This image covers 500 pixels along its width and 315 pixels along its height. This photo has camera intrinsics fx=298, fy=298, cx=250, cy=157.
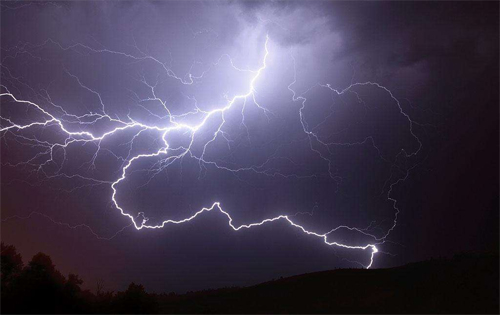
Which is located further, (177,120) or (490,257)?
(177,120)

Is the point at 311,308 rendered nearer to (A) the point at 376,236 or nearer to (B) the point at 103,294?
(A) the point at 376,236

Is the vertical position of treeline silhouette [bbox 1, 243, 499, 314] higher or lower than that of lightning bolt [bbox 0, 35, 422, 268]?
lower

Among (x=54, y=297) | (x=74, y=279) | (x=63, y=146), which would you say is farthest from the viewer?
(x=63, y=146)

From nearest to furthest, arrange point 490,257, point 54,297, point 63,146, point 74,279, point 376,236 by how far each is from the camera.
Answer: point 54,297, point 74,279, point 490,257, point 63,146, point 376,236

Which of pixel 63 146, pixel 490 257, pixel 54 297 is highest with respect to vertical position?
pixel 63 146

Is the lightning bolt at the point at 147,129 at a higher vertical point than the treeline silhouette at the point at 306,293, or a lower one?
higher

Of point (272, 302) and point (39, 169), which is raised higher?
point (39, 169)

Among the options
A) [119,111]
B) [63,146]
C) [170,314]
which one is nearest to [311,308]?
[170,314]
